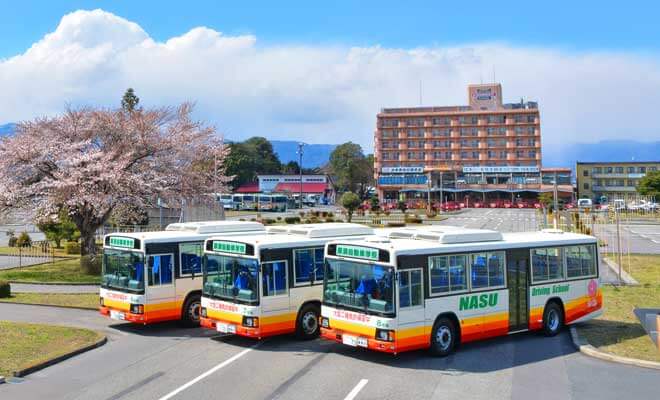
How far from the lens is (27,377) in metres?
12.9

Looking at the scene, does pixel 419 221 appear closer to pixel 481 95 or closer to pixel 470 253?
pixel 470 253

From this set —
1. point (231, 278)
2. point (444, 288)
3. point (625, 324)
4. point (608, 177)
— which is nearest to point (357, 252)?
point (444, 288)

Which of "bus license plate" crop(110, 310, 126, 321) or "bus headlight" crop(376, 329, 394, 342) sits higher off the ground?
"bus headlight" crop(376, 329, 394, 342)

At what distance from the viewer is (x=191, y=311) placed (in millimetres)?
17812

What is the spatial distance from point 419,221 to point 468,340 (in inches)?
1931

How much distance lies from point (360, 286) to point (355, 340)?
1136 mm

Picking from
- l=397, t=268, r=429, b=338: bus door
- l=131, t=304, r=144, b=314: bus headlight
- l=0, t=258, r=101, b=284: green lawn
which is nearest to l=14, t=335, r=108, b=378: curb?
l=131, t=304, r=144, b=314: bus headlight

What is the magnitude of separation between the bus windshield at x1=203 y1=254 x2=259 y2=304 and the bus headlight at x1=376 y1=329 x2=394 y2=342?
326 centimetres

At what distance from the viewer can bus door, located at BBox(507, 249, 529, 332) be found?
15.5 metres

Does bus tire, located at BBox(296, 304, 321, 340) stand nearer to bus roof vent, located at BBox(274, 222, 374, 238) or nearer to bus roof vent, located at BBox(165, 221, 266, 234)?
bus roof vent, located at BBox(274, 222, 374, 238)

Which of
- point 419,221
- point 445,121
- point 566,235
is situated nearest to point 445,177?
point 445,121

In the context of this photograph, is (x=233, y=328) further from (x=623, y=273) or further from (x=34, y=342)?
(x=623, y=273)

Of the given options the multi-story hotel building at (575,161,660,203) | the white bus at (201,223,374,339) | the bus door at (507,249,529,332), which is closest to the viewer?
the white bus at (201,223,374,339)

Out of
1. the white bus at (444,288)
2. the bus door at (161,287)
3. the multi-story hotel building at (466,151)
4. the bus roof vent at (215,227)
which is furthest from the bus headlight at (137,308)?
the multi-story hotel building at (466,151)
